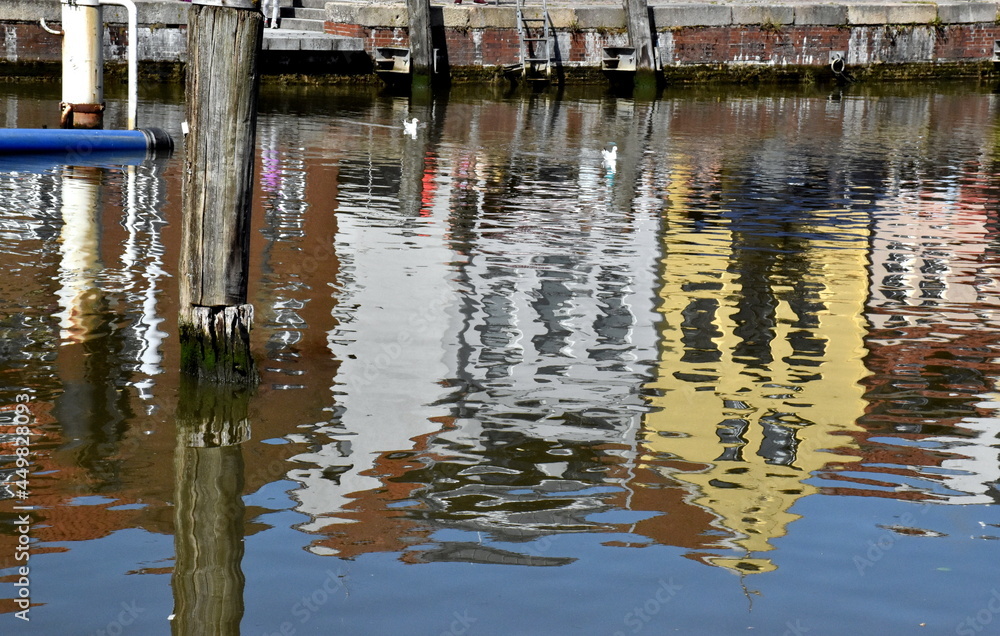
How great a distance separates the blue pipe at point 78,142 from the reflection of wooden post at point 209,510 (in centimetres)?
658

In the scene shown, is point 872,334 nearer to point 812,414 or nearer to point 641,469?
point 812,414

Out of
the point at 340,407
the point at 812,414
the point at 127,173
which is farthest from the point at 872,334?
the point at 127,173

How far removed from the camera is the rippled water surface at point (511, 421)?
346 cm

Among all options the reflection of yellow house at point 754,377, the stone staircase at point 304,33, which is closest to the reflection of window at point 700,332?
the reflection of yellow house at point 754,377

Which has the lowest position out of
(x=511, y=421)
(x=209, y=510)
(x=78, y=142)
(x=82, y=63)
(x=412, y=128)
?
(x=209, y=510)

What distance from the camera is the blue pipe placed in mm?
10688

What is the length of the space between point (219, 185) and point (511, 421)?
4.67ft

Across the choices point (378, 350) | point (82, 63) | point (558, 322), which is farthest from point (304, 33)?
point (378, 350)

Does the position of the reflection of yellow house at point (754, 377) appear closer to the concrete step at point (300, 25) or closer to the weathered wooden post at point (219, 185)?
the weathered wooden post at point (219, 185)

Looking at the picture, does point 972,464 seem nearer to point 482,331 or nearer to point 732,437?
point 732,437

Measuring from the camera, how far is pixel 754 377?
5.41m

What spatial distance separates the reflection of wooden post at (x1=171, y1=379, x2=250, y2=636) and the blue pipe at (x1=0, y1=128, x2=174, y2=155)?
6.58 m

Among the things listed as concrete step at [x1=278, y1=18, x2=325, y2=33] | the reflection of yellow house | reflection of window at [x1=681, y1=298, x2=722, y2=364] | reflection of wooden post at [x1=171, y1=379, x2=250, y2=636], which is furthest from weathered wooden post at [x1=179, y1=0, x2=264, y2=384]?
concrete step at [x1=278, y1=18, x2=325, y2=33]

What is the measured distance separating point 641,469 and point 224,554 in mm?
1471
